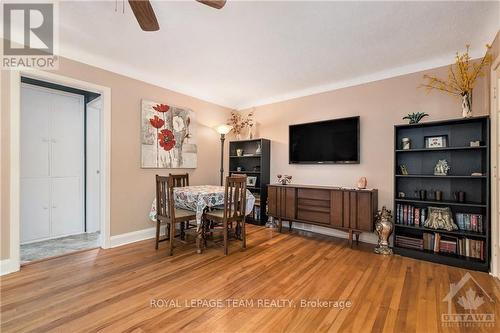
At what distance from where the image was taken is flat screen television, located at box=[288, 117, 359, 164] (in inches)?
141

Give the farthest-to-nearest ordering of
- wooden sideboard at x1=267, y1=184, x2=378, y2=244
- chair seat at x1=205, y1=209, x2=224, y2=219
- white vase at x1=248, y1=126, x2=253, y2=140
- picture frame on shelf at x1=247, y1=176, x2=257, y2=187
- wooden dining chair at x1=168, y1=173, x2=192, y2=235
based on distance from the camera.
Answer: white vase at x1=248, y1=126, x2=253, y2=140 < picture frame on shelf at x1=247, y1=176, x2=257, y2=187 < wooden dining chair at x1=168, y1=173, x2=192, y2=235 < wooden sideboard at x1=267, y1=184, x2=378, y2=244 < chair seat at x1=205, y1=209, x2=224, y2=219

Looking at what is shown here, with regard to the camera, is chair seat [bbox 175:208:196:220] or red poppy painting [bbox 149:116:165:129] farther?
red poppy painting [bbox 149:116:165:129]

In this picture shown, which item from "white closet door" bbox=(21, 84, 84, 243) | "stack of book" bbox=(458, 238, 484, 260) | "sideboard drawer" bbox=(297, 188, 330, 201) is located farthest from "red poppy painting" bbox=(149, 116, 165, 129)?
"stack of book" bbox=(458, 238, 484, 260)

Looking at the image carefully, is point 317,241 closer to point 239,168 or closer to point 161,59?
point 239,168

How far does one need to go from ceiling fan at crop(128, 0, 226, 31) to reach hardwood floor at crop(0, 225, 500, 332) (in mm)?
2257

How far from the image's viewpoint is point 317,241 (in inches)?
137

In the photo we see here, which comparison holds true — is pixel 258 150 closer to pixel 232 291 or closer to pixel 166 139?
pixel 166 139

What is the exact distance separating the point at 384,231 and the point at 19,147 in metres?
4.39

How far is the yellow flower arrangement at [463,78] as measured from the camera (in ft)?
8.46

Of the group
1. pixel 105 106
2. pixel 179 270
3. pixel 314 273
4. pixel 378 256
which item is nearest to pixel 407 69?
pixel 378 256

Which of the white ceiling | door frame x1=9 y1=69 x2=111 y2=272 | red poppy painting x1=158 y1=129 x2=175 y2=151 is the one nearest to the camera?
the white ceiling

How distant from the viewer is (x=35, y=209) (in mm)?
3381

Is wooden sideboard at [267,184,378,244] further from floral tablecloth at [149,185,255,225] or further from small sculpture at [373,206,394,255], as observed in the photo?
floral tablecloth at [149,185,255,225]

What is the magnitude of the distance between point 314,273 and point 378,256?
1.06 metres
